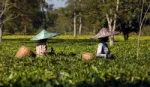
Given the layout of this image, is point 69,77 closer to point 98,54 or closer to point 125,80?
point 125,80

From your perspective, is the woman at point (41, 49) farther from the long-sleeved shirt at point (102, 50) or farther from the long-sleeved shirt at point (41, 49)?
the long-sleeved shirt at point (102, 50)

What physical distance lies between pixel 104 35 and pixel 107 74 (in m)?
6.34

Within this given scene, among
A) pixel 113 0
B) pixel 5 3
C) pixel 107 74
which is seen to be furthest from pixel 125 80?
pixel 5 3

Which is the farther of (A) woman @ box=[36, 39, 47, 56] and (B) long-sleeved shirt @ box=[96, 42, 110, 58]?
(A) woman @ box=[36, 39, 47, 56]

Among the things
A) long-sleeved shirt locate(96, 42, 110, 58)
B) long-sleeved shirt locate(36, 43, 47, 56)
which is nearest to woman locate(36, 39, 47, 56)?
long-sleeved shirt locate(36, 43, 47, 56)

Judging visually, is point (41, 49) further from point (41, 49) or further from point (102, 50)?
point (102, 50)

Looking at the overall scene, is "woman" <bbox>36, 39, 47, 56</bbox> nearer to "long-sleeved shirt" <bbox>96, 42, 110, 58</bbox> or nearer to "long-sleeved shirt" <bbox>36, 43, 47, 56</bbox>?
"long-sleeved shirt" <bbox>36, 43, 47, 56</bbox>

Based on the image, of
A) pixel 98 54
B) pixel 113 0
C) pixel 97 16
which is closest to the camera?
pixel 98 54

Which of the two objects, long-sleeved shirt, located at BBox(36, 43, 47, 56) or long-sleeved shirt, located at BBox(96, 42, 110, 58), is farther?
long-sleeved shirt, located at BBox(36, 43, 47, 56)

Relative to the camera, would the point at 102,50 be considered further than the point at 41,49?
No

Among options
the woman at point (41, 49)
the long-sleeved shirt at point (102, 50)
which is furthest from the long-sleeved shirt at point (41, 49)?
the long-sleeved shirt at point (102, 50)

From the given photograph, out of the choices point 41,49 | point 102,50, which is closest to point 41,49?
point 41,49

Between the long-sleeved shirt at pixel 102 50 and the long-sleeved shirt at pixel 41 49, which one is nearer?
the long-sleeved shirt at pixel 102 50

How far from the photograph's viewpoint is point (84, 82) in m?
7.48
